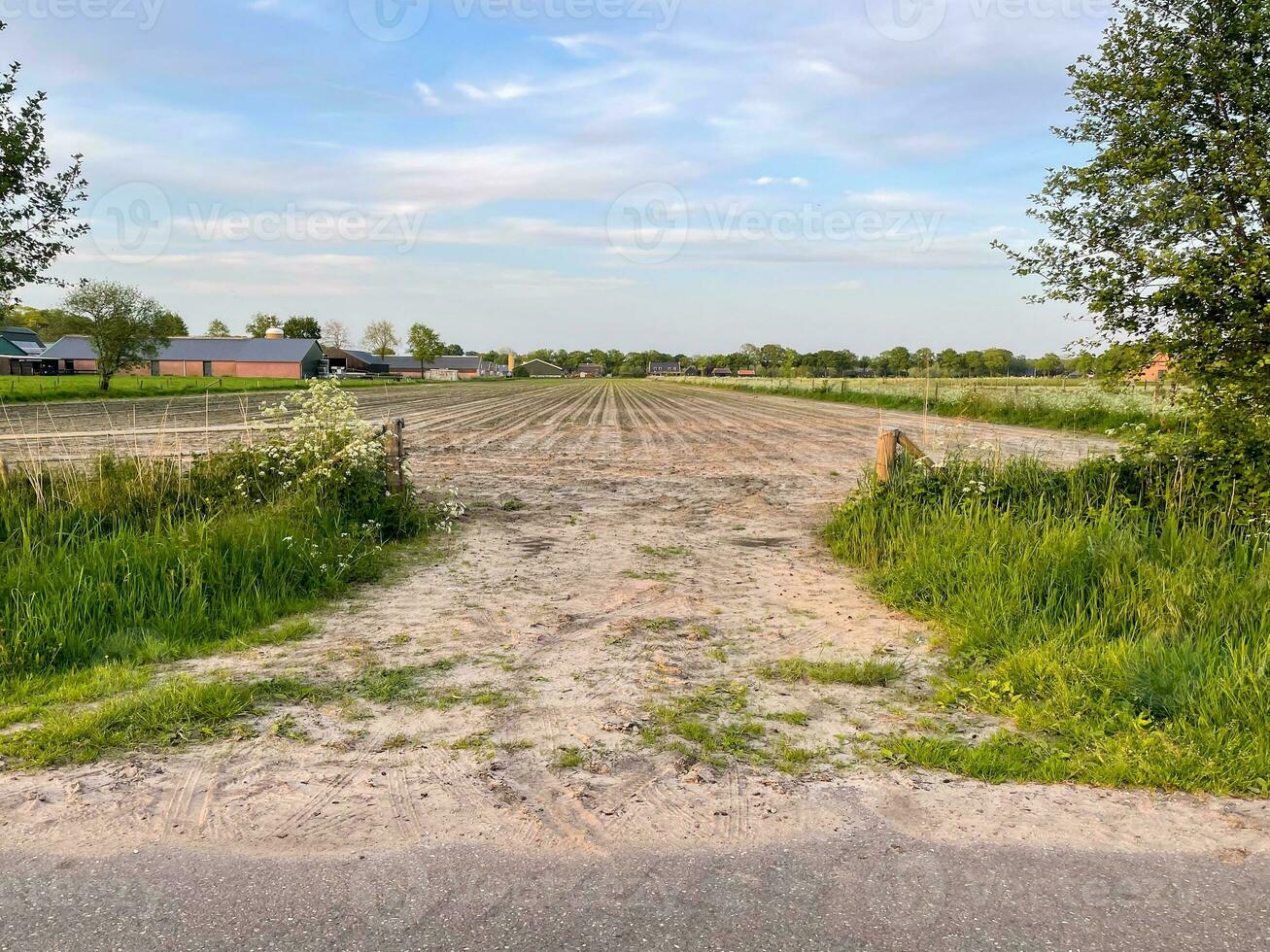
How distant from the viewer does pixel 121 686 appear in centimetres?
440

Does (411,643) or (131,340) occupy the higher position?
(131,340)

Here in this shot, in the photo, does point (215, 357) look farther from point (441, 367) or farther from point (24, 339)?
point (441, 367)

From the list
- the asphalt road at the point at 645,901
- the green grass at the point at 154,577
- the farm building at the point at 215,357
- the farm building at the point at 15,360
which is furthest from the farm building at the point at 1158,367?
the farm building at the point at 15,360

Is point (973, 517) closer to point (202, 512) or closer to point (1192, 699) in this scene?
point (1192, 699)

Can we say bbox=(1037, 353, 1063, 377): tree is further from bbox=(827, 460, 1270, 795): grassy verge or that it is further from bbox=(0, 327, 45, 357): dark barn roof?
bbox=(0, 327, 45, 357): dark barn roof

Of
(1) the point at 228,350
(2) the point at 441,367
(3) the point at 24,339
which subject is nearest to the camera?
(1) the point at 228,350

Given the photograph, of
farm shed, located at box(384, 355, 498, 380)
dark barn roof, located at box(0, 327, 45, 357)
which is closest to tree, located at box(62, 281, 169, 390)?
dark barn roof, located at box(0, 327, 45, 357)

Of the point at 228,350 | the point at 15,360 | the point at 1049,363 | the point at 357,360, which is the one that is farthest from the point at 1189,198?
the point at 357,360

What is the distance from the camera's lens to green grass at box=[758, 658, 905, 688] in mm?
4742

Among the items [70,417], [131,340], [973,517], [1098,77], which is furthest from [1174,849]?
[131,340]

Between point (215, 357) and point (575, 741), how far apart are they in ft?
334

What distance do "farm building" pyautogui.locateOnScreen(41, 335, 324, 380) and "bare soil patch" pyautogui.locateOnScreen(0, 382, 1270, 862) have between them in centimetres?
9111

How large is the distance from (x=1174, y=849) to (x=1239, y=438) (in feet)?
16.9

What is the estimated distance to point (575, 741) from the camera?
385cm
